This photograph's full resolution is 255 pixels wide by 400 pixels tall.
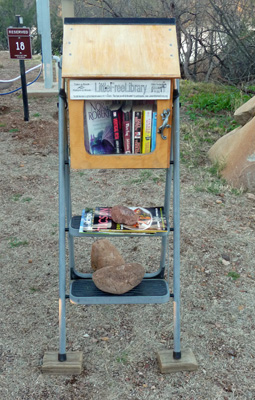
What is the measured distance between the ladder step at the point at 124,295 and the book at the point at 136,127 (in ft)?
2.71

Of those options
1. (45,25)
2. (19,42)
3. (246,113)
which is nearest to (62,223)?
(246,113)

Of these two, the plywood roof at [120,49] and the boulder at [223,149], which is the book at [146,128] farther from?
the boulder at [223,149]

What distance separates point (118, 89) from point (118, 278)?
108cm

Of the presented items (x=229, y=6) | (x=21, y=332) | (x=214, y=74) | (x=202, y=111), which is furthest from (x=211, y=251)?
Result: (x=214, y=74)

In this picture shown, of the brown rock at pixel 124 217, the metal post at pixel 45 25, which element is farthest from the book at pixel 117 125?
the metal post at pixel 45 25

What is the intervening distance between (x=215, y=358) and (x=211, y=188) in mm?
2526

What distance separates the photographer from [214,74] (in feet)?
38.3

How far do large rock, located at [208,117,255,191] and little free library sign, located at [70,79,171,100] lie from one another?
2763 millimetres

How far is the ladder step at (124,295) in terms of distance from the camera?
244 centimetres

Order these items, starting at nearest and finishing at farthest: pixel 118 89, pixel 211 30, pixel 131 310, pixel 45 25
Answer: pixel 118 89
pixel 131 310
pixel 45 25
pixel 211 30

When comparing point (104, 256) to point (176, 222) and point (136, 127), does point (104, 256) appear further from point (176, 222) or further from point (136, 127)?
point (136, 127)

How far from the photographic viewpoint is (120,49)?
2299 millimetres

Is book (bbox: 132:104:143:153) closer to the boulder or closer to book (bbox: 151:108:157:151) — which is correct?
book (bbox: 151:108:157:151)

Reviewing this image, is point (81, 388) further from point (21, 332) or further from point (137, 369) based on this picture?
point (21, 332)
